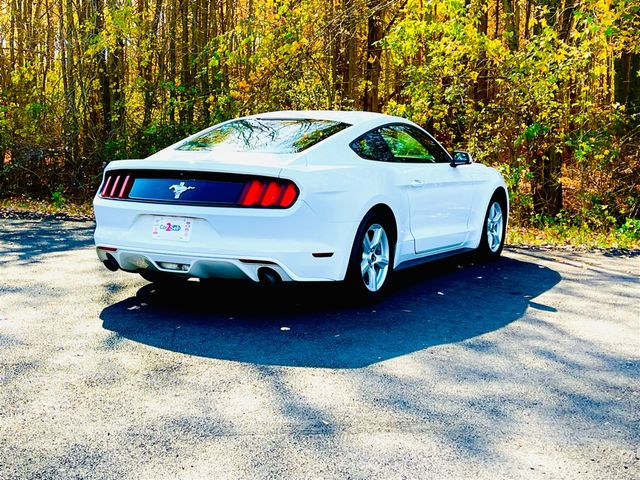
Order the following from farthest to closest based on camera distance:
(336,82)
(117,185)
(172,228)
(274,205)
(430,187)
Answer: (336,82) → (430,187) → (117,185) → (172,228) → (274,205)

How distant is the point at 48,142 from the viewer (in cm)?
1823

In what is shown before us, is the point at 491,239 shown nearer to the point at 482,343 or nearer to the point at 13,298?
the point at 482,343

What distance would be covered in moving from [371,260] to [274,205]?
118cm

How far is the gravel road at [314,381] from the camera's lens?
350 cm

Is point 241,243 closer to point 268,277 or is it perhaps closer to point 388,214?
point 268,277

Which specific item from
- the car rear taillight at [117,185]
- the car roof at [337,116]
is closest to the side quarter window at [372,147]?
the car roof at [337,116]

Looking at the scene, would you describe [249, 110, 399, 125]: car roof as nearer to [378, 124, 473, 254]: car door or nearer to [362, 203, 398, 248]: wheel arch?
[378, 124, 473, 254]: car door

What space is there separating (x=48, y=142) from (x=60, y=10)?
299 cm

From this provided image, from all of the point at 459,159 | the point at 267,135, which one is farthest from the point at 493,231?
the point at 267,135

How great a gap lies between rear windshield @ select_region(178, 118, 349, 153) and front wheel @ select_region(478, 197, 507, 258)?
2.75 metres

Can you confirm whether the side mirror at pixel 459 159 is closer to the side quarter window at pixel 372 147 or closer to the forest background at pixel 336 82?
the side quarter window at pixel 372 147

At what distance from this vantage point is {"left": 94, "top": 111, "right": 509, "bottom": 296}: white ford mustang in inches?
228

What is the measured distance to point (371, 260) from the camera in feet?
21.7

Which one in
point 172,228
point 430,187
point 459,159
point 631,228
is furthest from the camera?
point 631,228
